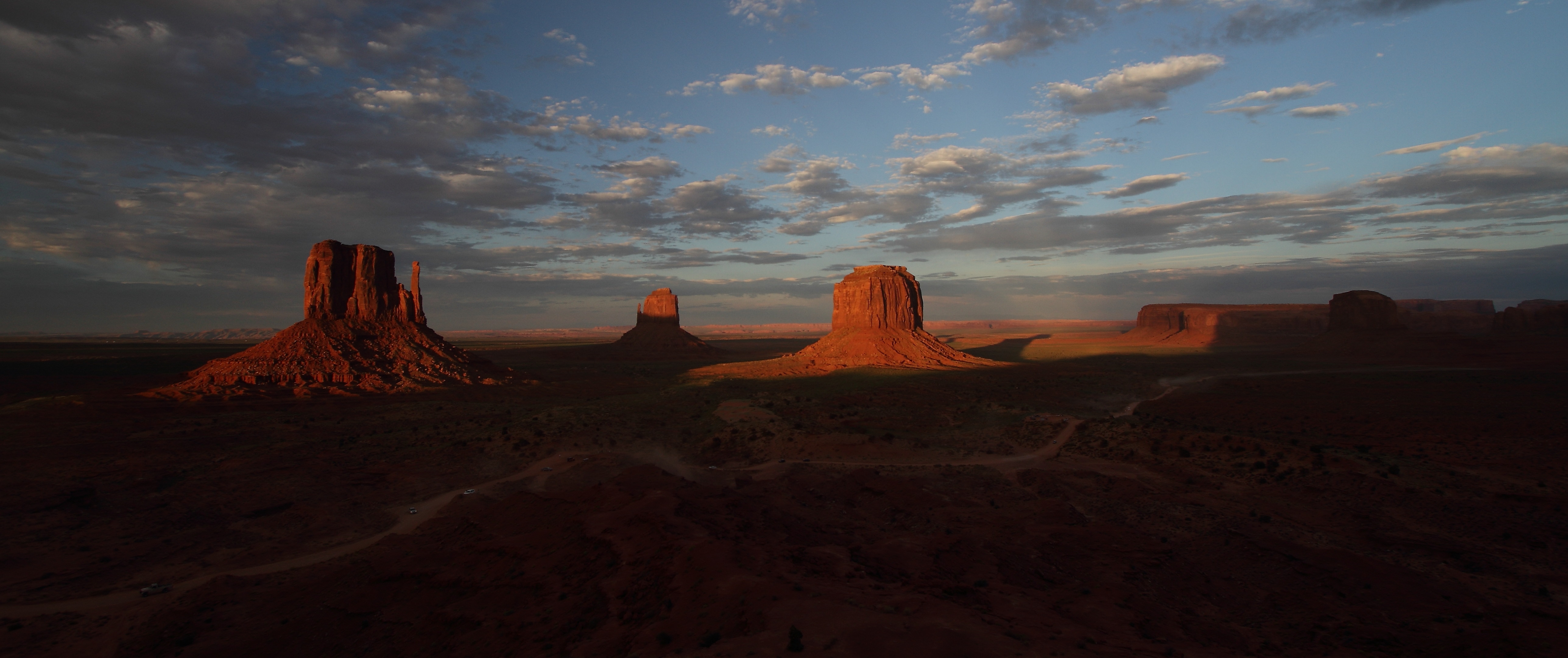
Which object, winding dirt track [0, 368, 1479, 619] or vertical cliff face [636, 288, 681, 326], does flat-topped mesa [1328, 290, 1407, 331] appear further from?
vertical cliff face [636, 288, 681, 326]

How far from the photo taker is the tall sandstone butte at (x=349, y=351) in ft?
140

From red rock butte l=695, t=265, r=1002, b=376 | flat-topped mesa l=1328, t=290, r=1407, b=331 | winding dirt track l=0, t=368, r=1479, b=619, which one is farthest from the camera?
flat-topped mesa l=1328, t=290, r=1407, b=331

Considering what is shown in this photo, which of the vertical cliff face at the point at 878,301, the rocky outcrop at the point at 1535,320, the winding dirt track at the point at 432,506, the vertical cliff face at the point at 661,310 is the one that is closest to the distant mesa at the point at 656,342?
the vertical cliff face at the point at 661,310

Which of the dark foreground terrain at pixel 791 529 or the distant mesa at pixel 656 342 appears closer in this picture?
the dark foreground terrain at pixel 791 529

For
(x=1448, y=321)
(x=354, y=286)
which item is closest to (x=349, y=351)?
(x=354, y=286)

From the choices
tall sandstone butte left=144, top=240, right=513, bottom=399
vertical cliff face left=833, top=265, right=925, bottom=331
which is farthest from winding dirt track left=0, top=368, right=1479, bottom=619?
vertical cliff face left=833, top=265, right=925, bottom=331

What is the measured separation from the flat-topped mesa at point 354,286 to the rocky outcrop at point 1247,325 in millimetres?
140586

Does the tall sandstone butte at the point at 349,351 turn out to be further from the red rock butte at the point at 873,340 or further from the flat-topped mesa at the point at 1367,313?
the flat-topped mesa at the point at 1367,313

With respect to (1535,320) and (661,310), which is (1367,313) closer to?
(1535,320)

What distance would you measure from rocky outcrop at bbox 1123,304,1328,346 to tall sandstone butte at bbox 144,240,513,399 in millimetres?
137743

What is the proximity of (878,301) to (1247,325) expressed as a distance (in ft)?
319

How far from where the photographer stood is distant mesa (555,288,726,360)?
108m

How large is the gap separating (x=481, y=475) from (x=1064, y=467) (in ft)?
88.7

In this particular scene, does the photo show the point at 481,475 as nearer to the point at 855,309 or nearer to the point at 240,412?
the point at 240,412
